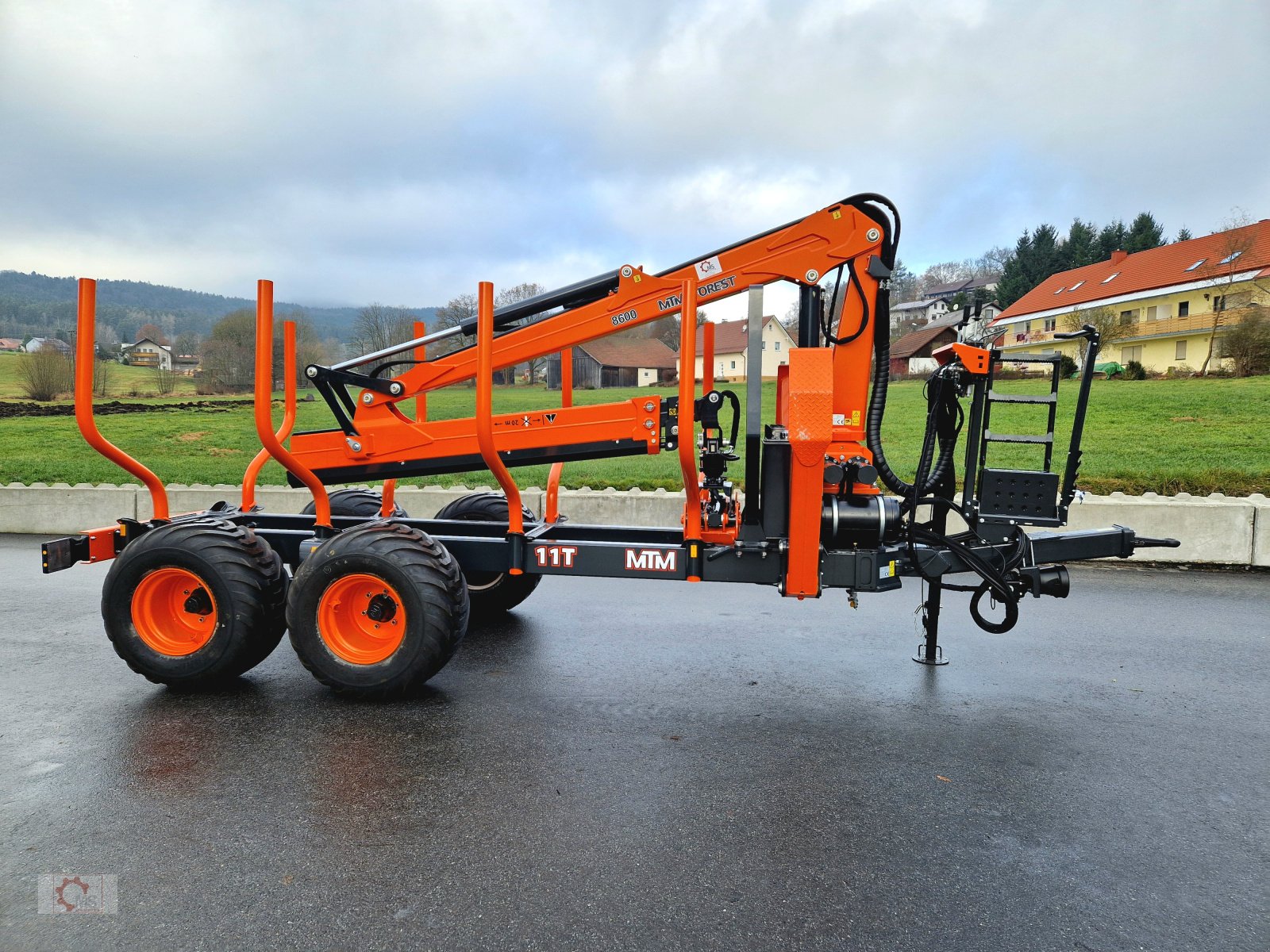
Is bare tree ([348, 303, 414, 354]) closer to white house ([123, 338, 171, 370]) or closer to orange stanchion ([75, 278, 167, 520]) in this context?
orange stanchion ([75, 278, 167, 520])

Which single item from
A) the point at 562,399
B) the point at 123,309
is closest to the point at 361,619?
the point at 562,399

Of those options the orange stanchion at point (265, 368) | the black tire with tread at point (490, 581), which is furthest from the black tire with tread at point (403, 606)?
the black tire with tread at point (490, 581)

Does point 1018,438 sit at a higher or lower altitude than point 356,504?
higher

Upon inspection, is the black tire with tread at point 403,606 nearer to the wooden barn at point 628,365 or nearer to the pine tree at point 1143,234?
the wooden barn at point 628,365

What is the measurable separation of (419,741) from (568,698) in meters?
0.92

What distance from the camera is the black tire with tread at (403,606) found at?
466 centimetres

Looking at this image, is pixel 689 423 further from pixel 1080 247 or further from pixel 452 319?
pixel 1080 247

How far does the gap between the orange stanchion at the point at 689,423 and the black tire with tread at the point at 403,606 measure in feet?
4.39

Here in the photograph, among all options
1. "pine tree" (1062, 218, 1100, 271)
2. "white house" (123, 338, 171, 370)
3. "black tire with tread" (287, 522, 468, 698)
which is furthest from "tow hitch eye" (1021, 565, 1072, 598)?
"pine tree" (1062, 218, 1100, 271)

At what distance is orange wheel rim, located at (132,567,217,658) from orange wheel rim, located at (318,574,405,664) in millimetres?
699

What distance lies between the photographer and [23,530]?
1052cm

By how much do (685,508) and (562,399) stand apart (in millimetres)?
1654

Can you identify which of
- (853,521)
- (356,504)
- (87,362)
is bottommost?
(356,504)

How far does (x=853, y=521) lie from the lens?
4918 mm
